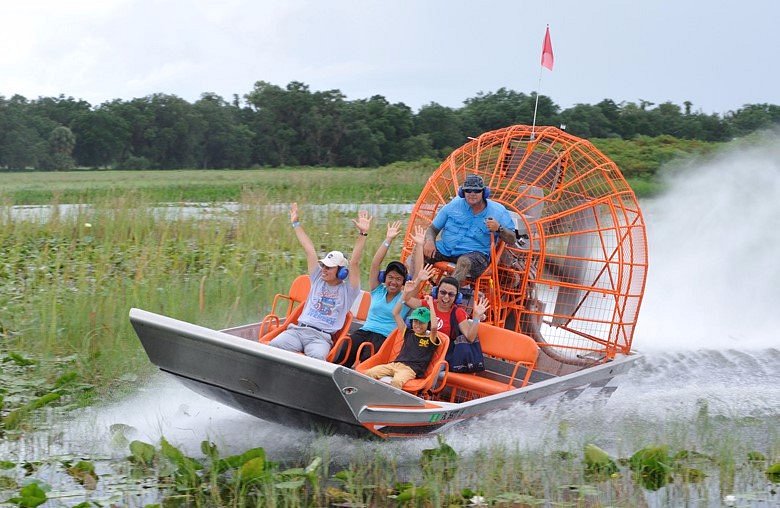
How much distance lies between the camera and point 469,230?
879 cm

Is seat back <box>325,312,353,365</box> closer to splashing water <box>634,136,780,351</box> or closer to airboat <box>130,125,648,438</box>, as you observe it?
airboat <box>130,125,648,438</box>

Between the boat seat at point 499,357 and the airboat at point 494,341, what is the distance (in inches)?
0.4

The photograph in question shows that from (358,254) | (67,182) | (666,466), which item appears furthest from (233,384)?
(67,182)

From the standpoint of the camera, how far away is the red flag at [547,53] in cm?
988

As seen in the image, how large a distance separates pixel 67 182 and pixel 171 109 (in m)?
12.0

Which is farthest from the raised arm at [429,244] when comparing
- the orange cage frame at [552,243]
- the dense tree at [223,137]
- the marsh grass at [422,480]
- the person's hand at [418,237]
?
the dense tree at [223,137]

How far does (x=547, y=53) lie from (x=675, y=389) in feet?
11.9

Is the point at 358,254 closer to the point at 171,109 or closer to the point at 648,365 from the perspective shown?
the point at 648,365

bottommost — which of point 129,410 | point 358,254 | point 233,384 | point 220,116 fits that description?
point 129,410

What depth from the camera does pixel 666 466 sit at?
6.50 meters

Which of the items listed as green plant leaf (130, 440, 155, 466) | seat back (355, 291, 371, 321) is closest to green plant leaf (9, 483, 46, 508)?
green plant leaf (130, 440, 155, 466)

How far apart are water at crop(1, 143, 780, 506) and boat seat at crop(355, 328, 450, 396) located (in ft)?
1.31

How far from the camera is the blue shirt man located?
8594mm

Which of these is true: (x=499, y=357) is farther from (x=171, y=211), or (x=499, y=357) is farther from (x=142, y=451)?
(x=171, y=211)
